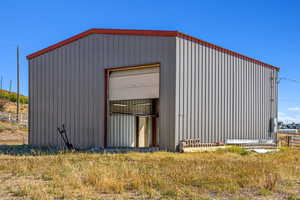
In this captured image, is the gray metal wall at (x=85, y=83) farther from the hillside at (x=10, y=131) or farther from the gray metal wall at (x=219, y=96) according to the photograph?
the hillside at (x=10, y=131)

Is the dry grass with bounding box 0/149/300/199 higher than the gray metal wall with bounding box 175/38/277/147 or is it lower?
lower

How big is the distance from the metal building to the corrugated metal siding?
0.06 meters

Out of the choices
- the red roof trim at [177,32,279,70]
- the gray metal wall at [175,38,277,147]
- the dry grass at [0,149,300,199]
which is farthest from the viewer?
the red roof trim at [177,32,279,70]

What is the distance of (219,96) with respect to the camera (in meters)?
16.9

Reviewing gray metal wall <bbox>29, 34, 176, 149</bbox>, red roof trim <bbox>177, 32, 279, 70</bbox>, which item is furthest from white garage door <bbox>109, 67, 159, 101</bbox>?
red roof trim <bbox>177, 32, 279, 70</bbox>

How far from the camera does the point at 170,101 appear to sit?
46.4ft

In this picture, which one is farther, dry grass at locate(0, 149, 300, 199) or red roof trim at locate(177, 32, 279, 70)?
red roof trim at locate(177, 32, 279, 70)

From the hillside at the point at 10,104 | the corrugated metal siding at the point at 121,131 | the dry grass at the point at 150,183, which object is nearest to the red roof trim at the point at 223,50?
the corrugated metal siding at the point at 121,131

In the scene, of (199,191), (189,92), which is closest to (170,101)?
(189,92)

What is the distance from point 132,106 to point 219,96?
206 inches

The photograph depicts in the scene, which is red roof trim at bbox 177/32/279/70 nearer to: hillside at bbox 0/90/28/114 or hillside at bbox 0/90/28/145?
hillside at bbox 0/90/28/145

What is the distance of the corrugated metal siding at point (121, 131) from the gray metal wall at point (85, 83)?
4.71ft

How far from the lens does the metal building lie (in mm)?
14430

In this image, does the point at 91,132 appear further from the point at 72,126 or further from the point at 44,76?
the point at 44,76
